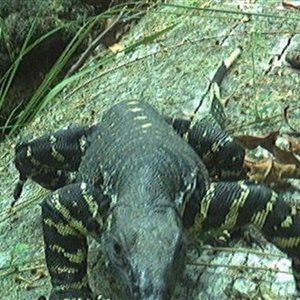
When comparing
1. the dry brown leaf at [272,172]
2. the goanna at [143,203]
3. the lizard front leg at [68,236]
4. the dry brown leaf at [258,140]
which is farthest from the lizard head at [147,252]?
the dry brown leaf at [258,140]

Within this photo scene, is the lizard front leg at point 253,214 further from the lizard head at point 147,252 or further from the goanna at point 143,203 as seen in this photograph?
the lizard head at point 147,252

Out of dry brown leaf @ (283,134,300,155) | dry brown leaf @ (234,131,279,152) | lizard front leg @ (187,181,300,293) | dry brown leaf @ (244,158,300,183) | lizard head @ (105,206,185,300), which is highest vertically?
lizard head @ (105,206,185,300)


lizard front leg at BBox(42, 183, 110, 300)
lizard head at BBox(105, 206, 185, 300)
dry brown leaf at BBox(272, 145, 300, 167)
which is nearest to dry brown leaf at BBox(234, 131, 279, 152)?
dry brown leaf at BBox(272, 145, 300, 167)

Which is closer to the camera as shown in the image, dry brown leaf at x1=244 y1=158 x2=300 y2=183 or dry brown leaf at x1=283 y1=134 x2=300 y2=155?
dry brown leaf at x1=244 y1=158 x2=300 y2=183

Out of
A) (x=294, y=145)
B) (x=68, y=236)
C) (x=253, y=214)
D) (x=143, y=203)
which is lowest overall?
(x=294, y=145)

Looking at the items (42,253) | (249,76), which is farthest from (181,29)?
(42,253)

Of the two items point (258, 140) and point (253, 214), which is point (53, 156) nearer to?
point (258, 140)

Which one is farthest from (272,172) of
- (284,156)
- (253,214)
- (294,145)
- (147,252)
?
(147,252)

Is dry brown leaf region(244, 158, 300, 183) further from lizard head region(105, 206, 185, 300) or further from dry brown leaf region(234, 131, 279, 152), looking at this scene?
lizard head region(105, 206, 185, 300)

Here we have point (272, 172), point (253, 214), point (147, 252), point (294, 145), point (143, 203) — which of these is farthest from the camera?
point (294, 145)
